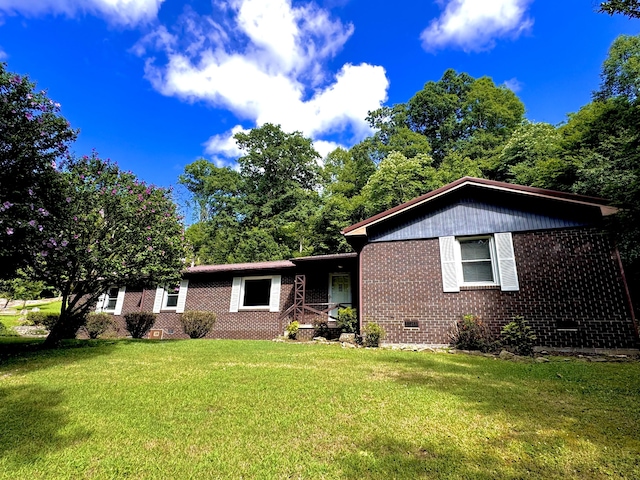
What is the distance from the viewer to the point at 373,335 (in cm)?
949

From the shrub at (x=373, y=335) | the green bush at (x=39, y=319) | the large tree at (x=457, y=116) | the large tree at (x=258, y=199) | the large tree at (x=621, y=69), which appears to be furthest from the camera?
the large tree at (x=258, y=199)

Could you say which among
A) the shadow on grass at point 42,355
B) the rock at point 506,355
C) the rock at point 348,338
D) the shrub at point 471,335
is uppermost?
the shrub at point 471,335

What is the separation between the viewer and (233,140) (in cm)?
3666

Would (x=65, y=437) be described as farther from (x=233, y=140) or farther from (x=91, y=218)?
(x=233, y=140)

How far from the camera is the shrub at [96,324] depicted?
46.2 ft

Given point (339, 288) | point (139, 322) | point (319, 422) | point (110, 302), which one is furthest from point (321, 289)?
point (110, 302)

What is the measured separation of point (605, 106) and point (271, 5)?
1908 cm

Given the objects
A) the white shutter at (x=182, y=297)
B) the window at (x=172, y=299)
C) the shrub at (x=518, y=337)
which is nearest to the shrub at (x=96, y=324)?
the window at (x=172, y=299)

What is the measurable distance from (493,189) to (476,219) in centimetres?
99

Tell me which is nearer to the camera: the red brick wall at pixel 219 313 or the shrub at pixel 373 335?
A: the shrub at pixel 373 335

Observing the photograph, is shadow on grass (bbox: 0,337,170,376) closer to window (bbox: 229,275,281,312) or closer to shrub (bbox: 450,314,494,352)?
window (bbox: 229,275,281,312)

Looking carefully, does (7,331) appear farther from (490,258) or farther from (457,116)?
(457,116)

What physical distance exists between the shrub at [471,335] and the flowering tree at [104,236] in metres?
9.14

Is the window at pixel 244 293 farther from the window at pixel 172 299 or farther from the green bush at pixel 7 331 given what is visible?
the green bush at pixel 7 331
